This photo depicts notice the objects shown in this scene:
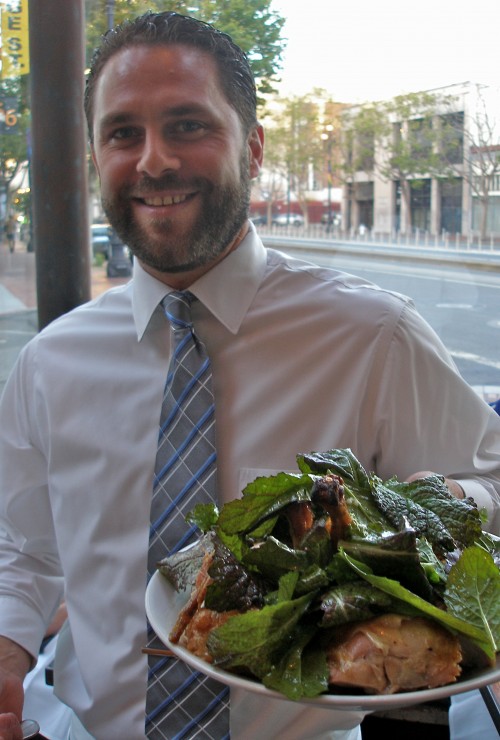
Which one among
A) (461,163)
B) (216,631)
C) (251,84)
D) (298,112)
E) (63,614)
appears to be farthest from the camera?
(298,112)

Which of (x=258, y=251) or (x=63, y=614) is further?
(x=63, y=614)

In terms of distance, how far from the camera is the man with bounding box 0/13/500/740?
53.4 inches

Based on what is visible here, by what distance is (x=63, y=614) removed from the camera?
2.20 metres

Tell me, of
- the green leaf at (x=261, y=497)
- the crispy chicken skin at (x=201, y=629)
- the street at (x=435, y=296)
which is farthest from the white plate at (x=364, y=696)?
the street at (x=435, y=296)

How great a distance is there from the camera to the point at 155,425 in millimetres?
1415

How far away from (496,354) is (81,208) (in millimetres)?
1475

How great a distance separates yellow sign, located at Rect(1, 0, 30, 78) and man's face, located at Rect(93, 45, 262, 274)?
1.21 m

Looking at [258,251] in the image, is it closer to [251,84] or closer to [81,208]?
[251,84]

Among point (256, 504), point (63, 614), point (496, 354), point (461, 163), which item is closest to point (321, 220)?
point (461, 163)

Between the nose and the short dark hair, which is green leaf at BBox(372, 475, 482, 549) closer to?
the nose

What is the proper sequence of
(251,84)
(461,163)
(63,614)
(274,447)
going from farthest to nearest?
(461,163) → (63,614) → (251,84) → (274,447)

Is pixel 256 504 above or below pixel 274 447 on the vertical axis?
above

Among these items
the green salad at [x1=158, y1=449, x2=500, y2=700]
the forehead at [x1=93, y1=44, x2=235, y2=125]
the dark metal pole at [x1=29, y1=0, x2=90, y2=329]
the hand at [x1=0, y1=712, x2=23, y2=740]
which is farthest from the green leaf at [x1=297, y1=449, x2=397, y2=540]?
the dark metal pole at [x1=29, y1=0, x2=90, y2=329]

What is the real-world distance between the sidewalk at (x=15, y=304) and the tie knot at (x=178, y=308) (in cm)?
135
